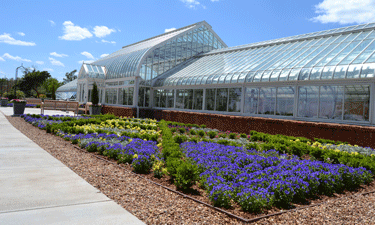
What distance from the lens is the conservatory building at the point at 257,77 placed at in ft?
40.3

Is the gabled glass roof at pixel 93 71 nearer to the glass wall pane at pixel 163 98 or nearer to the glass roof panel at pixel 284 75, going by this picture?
the glass wall pane at pixel 163 98

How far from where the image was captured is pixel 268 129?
13.8 metres

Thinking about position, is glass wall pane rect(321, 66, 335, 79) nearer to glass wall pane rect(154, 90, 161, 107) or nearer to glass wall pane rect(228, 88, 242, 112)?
glass wall pane rect(228, 88, 242, 112)

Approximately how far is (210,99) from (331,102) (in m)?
7.72

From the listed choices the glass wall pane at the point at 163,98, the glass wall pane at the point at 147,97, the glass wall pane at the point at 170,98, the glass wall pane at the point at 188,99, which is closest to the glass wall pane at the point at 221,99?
the glass wall pane at the point at 188,99

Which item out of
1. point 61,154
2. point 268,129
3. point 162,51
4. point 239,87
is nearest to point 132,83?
point 162,51

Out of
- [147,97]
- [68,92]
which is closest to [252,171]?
[147,97]

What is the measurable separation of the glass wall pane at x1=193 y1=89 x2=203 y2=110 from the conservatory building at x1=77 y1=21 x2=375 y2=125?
0.23 ft

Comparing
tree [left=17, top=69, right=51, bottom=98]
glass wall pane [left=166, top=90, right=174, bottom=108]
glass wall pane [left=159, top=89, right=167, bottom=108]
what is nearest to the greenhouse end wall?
glass wall pane [left=166, top=90, right=174, bottom=108]

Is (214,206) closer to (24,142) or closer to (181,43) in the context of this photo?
(24,142)

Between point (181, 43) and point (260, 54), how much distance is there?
934 cm

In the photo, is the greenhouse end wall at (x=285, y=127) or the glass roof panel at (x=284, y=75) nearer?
the greenhouse end wall at (x=285, y=127)

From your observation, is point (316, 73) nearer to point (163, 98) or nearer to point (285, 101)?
point (285, 101)

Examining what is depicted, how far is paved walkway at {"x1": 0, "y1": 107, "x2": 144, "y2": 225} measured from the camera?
3.38 meters
